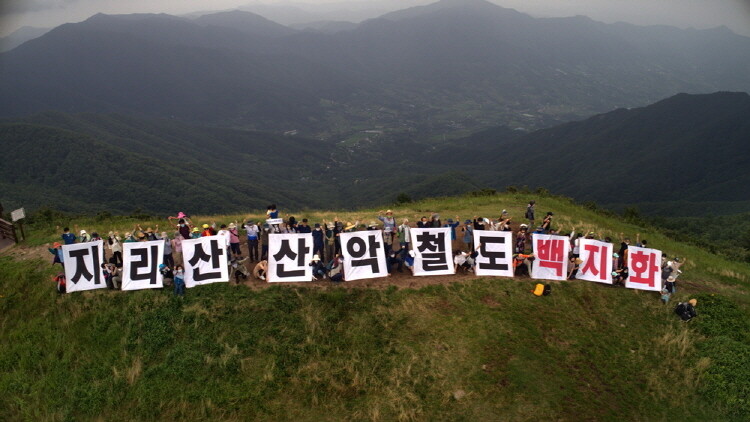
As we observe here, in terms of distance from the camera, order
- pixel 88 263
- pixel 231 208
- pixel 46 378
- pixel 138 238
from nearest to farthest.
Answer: pixel 46 378 → pixel 88 263 → pixel 138 238 → pixel 231 208

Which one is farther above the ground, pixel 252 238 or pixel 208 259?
pixel 252 238

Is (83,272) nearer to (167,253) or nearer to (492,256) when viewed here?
(167,253)

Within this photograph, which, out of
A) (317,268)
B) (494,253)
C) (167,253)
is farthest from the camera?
(494,253)

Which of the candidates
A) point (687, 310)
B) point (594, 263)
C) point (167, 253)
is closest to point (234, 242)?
point (167, 253)

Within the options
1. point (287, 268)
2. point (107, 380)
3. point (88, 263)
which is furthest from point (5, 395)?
point (287, 268)

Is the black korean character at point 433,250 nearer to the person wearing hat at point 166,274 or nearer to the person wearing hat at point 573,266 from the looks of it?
the person wearing hat at point 573,266

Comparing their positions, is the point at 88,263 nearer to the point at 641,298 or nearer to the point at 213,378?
the point at 213,378

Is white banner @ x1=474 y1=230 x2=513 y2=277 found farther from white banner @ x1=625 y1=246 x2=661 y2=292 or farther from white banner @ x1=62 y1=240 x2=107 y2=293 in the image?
white banner @ x1=62 y1=240 x2=107 y2=293

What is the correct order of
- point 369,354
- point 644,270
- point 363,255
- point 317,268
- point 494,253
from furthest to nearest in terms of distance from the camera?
1. point 494,253
2. point 644,270
3. point 363,255
4. point 317,268
5. point 369,354
